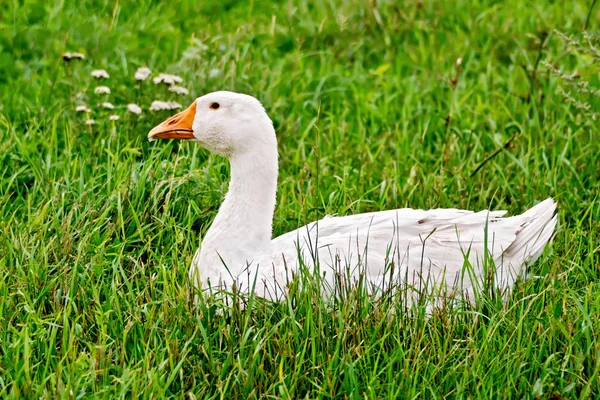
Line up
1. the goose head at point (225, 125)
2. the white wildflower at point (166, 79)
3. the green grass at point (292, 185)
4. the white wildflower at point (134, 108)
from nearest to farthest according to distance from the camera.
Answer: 1. the green grass at point (292, 185)
2. the goose head at point (225, 125)
3. the white wildflower at point (134, 108)
4. the white wildflower at point (166, 79)

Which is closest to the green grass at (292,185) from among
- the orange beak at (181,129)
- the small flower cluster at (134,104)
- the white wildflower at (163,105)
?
the small flower cluster at (134,104)

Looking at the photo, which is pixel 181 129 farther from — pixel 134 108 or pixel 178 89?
pixel 178 89

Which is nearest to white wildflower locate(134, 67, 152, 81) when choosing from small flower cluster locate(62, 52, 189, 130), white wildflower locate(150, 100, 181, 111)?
small flower cluster locate(62, 52, 189, 130)

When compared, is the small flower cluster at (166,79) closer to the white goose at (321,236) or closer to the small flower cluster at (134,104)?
the small flower cluster at (134,104)

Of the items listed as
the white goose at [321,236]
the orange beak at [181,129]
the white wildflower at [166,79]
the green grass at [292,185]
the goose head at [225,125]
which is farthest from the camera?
the white wildflower at [166,79]

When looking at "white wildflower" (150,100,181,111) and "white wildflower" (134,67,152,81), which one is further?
"white wildflower" (134,67,152,81)

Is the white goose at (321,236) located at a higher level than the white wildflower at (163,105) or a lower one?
lower

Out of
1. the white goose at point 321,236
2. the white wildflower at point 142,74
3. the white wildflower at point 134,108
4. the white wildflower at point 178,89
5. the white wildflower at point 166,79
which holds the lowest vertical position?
the white goose at point 321,236

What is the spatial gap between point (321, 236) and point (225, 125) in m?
0.70

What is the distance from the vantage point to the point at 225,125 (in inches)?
179

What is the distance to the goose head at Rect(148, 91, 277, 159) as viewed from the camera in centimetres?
449

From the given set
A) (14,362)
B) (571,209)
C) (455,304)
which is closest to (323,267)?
(455,304)

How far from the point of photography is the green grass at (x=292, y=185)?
3637mm

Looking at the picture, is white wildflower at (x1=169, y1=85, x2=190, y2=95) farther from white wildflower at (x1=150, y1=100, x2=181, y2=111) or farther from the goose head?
the goose head
